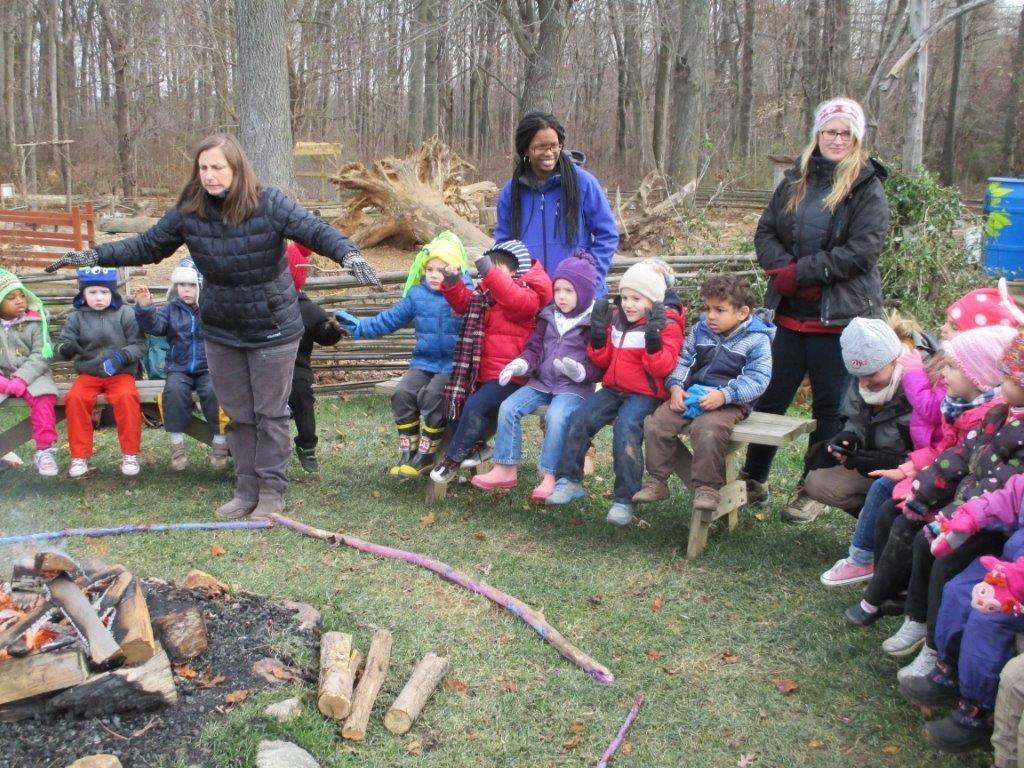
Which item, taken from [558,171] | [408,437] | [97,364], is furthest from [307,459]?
[558,171]

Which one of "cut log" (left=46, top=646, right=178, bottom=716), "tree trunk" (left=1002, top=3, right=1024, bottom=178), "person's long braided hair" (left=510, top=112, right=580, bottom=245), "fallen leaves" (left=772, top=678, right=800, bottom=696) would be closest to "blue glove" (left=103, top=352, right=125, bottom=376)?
"person's long braided hair" (left=510, top=112, right=580, bottom=245)

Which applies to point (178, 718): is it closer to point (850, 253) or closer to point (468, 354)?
point (468, 354)

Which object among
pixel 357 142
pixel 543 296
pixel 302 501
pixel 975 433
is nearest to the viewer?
pixel 975 433

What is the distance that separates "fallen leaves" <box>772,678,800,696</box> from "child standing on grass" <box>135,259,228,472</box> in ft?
12.4

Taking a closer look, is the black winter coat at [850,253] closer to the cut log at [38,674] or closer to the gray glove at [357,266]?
the gray glove at [357,266]

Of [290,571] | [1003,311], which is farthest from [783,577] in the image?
[290,571]

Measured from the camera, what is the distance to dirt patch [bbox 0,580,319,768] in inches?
115

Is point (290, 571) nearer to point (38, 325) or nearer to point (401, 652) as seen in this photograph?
point (401, 652)

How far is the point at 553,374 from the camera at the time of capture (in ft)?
17.0

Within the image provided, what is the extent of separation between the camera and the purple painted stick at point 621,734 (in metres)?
3.18

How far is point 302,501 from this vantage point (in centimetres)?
568

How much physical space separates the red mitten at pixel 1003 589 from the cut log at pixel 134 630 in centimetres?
268

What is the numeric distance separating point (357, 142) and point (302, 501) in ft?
85.5

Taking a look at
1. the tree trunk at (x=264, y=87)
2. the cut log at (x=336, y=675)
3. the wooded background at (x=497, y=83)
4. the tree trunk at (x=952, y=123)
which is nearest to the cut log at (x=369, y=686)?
the cut log at (x=336, y=675)
